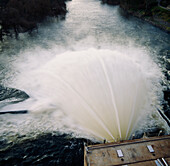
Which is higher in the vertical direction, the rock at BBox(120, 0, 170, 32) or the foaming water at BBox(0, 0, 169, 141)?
the rock at BBox(120, 0, 170, 32)

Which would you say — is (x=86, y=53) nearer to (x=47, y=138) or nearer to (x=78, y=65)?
(x=78, y=65)

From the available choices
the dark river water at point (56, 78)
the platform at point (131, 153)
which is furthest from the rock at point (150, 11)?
the platform at point (131, 153)

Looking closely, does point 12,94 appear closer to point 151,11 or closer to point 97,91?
point 97,91

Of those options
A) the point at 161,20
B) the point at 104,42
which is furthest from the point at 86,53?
the point at 161,20

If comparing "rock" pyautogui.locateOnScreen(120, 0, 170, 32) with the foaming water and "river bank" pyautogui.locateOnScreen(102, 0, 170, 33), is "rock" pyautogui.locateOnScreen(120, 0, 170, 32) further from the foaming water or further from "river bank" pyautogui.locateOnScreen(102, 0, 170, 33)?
the foaming water

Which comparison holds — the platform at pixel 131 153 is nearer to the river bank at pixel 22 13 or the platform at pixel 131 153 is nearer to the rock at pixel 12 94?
the rock at pixel 12 94

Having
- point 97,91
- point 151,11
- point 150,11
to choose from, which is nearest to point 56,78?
point 97,91

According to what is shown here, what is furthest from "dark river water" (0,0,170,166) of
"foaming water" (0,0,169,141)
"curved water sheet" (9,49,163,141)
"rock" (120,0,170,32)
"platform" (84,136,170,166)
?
"rock" (120,0,170,32)
